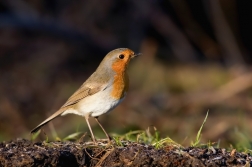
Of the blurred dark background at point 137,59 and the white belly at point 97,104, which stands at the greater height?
the blurred dark background at point 137,59

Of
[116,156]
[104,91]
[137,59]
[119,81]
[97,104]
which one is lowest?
[116,156]

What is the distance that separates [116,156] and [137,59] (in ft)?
25.7

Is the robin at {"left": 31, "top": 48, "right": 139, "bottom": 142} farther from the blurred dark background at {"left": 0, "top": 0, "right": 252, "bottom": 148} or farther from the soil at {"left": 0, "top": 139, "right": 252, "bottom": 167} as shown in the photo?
the blurred dark background at {"left": 0, "top": 0, "right": 252, "bottom": 148}

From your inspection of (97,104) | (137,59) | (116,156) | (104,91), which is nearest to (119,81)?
(104,91)

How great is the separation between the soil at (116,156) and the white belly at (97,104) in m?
1.06

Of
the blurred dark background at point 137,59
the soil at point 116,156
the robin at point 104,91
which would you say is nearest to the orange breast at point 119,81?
the robin at point 104,91

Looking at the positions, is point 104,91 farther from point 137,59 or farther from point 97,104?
point 137,59

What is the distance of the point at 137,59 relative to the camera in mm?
11977

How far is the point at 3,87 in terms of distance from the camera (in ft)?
37.7

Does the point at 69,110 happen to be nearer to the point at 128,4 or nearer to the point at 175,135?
the point at 175,135

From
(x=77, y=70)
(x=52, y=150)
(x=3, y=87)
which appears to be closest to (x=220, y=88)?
(x=77, y=70)

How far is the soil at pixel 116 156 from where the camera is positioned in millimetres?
4105

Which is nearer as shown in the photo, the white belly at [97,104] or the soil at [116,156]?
the soil at [116,156]

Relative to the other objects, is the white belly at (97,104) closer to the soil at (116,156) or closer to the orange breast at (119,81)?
the orange breast at (119,81)
